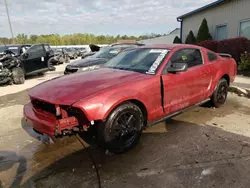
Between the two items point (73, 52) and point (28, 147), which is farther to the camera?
point (73, 52)

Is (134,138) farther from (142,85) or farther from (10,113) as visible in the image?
(10,113)

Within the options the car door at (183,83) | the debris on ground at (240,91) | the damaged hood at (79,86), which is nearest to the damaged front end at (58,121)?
the damaged hood at (79,86)

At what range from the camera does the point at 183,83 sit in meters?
3.97

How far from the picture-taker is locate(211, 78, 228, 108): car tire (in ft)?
16.5

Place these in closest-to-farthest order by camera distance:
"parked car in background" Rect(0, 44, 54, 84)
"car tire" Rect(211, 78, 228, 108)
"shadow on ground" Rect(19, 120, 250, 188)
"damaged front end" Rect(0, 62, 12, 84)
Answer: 1. "shadow on ground" Rect(19, 120, 250, 188)
2. "car tire" Rect(211, 78, 228, 108)
3. "damaged front end" Rect(0, 62, 12, 84)
4. "parked car in background" Rect(0, 44, 54, 84)

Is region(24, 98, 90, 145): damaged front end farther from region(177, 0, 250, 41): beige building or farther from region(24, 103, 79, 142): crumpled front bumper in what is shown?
region(177, 0, 250, 41): beige building

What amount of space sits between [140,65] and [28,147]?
2351 mm

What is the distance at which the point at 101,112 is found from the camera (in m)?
2.86

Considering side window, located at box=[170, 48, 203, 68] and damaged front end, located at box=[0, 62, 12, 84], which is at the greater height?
side window, located at box=[170, 48, 203, 68]

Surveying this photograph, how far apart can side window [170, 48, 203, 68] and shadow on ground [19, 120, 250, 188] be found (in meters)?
1.38

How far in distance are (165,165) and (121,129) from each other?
0.78m

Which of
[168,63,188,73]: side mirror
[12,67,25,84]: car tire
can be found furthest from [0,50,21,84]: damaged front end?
[168,63,188,73]: side mirror

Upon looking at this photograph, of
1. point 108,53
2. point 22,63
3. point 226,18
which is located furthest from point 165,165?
point 226,18

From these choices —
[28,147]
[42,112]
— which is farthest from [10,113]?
[42,112]
